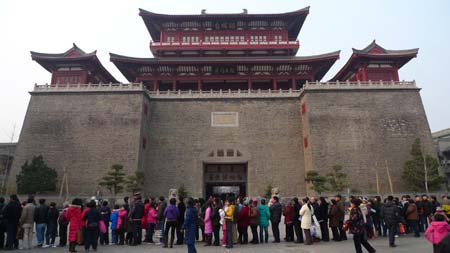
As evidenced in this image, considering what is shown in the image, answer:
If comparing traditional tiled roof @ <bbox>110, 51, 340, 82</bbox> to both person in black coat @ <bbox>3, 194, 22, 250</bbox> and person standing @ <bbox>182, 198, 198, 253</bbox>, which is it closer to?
person in black coat @ <bbox>3, 194, 22, 250</bbox>

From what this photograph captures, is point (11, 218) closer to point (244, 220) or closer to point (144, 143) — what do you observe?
point (244, 220)

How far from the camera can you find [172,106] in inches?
1180

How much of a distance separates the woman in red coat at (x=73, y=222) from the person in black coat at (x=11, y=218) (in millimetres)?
1561

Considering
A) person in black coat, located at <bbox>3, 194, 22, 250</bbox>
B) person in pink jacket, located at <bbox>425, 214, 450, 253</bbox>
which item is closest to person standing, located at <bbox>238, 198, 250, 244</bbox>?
person in pink jacket, located at <bbox>425, 214, 450, 253</bbox>

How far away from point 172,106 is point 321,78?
1641cm

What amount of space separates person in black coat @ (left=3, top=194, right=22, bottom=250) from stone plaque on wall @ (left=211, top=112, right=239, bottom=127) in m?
20.7

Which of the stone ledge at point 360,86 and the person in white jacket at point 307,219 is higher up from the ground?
the stone ledge at point 360,86

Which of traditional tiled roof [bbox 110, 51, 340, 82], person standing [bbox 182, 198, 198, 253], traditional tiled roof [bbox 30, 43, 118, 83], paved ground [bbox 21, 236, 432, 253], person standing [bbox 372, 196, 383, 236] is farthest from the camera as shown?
traditional tiled roof [bbox 110, 51, 340, 82]

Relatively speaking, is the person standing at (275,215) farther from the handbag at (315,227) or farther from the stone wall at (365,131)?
the stone wall at (365,131)

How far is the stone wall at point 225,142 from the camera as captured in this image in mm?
27734

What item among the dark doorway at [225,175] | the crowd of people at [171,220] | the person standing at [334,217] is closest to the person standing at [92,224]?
the crowd of people at [171,220]

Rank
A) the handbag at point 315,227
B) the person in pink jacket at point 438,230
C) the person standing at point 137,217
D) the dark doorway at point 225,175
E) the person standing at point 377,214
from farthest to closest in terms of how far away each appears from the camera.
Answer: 1. the dark doorway at point 225,175
2. the person standing at point 377,214
3. the person standing at point 137,217
4. the handbag at point 315,227
5. the person in pink jacket at point 438,230

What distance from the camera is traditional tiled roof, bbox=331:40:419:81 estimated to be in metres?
29.6

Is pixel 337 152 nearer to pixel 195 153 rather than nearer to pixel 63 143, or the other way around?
pixel 195 153
